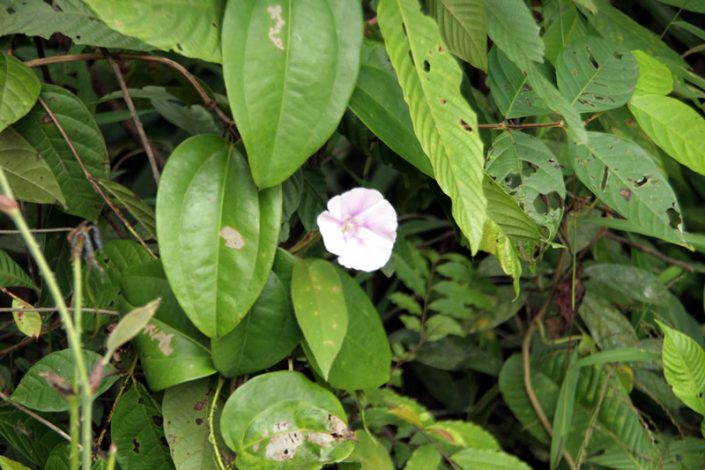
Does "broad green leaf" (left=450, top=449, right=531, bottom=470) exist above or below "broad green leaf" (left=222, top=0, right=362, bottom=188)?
below

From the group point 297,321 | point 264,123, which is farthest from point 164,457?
point 264,123

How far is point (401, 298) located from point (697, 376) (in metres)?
0.46

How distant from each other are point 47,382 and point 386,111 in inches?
18.9

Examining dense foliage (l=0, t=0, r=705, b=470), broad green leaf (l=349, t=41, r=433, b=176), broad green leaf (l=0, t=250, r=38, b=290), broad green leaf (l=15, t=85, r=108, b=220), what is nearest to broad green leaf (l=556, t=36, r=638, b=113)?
dense foliage (l=0, t=0, r=705, b=470)

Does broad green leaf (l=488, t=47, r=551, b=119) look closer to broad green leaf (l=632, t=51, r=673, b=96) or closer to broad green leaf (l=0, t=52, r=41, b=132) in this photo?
broad green leaf (l=632, t=51, r=673, b=96)

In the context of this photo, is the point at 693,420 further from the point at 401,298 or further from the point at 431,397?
the point at 401,298

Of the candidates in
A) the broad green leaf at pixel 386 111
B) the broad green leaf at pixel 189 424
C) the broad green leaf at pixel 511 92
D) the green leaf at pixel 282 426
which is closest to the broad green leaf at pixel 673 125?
the broad green leaf at pixel 511 92

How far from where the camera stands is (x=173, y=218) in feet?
2.89

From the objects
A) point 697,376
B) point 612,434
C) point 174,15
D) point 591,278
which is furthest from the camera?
point 591,278

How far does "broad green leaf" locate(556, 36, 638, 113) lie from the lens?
3.36ft

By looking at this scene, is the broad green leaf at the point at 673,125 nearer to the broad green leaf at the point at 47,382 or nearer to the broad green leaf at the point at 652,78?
the broad green leaf at the point at 652,78

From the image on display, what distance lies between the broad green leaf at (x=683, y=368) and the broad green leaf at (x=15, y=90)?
0.82 meters

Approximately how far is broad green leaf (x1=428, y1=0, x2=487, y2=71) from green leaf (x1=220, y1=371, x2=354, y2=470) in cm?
42

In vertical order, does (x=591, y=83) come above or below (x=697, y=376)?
above
